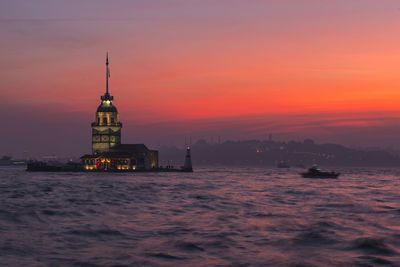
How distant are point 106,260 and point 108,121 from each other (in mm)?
166506

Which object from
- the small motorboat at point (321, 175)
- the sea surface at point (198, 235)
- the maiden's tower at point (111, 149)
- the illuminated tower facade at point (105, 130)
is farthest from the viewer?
the illuminated tower facade at point (105, 130)

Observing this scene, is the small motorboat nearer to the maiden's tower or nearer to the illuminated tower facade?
the maiden's tower

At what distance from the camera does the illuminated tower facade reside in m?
187

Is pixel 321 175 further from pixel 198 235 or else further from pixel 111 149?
pixel 198 235

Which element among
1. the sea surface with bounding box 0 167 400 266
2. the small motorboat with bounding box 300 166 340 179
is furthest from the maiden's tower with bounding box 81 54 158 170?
the sea surface with bounding box 0 167 400 266

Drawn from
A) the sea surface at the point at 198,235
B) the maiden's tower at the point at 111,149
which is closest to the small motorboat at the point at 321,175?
the maiden's tower at the point at 111,149

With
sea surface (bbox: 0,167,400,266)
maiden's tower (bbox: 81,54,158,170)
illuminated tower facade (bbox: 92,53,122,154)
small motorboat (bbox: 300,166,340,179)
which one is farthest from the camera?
illuminated tower facade (bbox: 92,53,122,154)

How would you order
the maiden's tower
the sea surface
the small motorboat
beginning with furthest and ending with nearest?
1. the maiden's tower
2. the small motorboat
3. the sea surface

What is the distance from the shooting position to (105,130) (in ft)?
615

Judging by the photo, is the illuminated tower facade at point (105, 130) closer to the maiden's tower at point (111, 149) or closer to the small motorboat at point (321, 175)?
the maiden's tower at point (111, 149)

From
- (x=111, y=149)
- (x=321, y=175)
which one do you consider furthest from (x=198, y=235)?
(x=111, y=149)

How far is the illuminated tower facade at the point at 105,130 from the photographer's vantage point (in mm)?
187375

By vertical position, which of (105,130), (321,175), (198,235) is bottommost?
(321,175)

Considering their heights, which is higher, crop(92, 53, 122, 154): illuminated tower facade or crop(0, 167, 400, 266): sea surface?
crop(92, 53, 122, 154): illuminated tower facade
